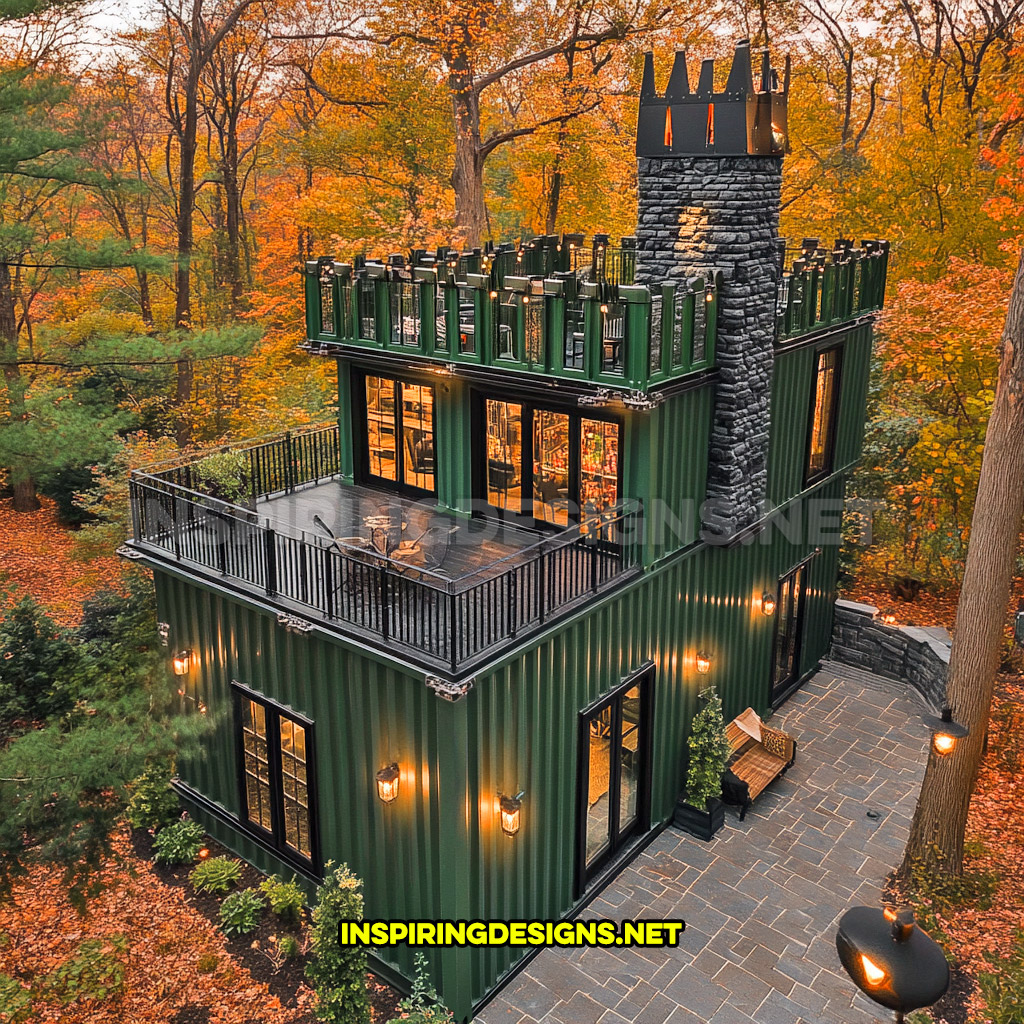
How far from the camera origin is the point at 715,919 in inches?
414

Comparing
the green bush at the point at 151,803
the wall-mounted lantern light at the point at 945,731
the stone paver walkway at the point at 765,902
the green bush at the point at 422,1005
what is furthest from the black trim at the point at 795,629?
the green bush at the point at 151,803

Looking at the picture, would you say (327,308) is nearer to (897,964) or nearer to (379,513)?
(379,513)

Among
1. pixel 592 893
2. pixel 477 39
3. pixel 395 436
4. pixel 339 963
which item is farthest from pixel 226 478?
pixel 477 39

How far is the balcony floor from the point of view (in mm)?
10750

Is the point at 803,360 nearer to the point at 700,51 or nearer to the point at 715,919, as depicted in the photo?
the point at 715,919

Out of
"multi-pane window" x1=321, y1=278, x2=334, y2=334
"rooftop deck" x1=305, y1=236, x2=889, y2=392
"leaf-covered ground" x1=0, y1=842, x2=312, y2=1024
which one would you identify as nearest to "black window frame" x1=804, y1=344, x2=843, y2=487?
"rooftop deck" x1=305, y1=236, x2=889, y2=392

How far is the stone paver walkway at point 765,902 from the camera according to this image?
9297mm

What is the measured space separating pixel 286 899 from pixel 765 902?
580 centimetres

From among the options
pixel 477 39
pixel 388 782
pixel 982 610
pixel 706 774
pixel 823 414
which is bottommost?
pixel 706 774

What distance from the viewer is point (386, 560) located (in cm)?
854

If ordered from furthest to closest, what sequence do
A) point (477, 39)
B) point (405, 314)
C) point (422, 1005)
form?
1. point (477, 39)
2. point (405, 314)
3. point (422, 1005)

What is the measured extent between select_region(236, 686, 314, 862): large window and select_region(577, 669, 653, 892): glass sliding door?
321 cm

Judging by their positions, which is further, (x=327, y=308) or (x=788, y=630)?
(x=788, y=630)

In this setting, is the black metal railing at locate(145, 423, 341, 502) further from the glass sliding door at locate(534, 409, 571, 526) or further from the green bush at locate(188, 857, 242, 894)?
the green bush at locate(188, 857, 242, 894)
